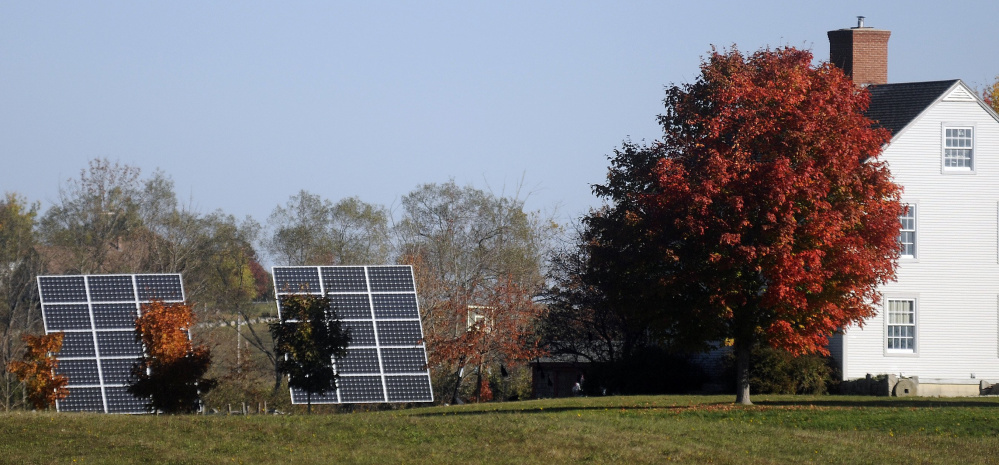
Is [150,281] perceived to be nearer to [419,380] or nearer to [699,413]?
[419,380]

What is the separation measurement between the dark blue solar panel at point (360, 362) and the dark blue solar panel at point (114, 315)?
6925mm

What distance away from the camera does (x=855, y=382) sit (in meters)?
32.0

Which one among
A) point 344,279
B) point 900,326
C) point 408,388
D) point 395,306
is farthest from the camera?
point 395,306

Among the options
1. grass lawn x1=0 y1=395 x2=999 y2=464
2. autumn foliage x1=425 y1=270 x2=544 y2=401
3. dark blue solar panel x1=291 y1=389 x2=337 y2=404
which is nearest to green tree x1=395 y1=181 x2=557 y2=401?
autumn foliage x1=425 y1=270 x2=544 y2=401

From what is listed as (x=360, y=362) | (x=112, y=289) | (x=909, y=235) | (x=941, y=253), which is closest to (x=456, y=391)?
(x=360, y=362)

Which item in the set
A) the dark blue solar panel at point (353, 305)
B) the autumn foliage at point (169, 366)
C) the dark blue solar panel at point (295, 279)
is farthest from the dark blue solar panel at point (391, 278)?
the autumn foliage at point (169, 366)

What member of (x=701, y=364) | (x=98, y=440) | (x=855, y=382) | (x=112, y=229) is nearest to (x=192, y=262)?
(x=112, y=229)

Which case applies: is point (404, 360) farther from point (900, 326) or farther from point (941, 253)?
point (941, 253)

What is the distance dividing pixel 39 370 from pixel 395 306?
1171 cm

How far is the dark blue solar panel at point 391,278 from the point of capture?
1406 inches

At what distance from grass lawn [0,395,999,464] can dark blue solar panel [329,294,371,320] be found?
12614 millimetres

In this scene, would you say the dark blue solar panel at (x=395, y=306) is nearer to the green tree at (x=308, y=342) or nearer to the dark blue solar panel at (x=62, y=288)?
the green tree at (x=308, y=342)

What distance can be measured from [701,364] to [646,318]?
1192cm

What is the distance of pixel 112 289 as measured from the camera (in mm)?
33844
